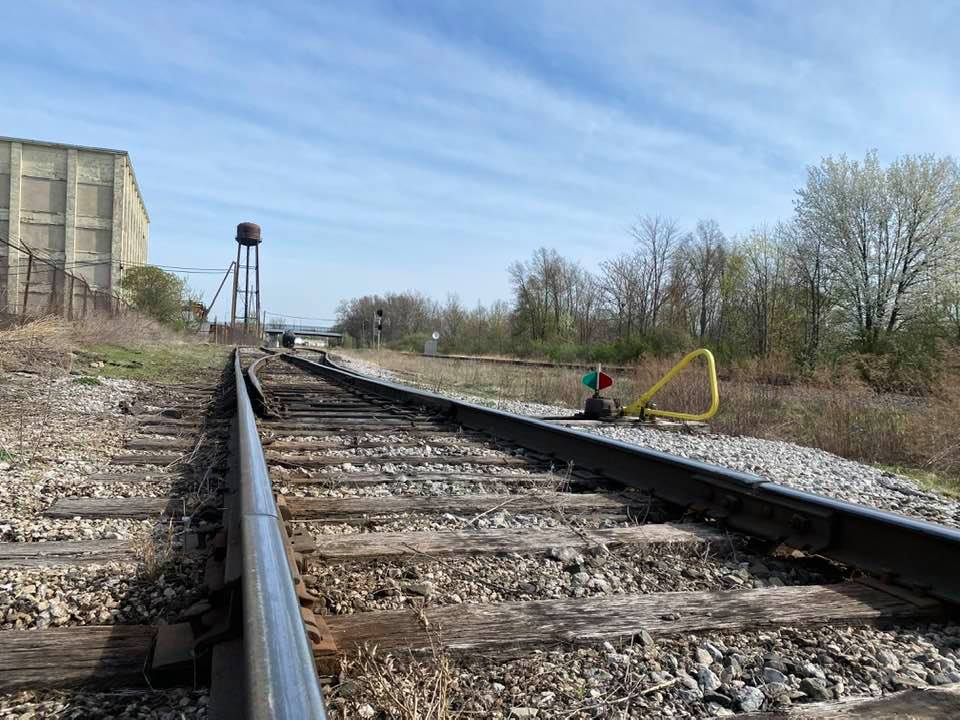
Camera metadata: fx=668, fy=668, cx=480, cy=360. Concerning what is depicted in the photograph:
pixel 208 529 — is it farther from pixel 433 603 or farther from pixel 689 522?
pixel 689 522

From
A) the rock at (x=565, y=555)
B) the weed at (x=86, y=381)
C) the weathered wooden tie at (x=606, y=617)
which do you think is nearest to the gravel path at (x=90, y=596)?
the weathered wooden tie at (x=606, y=617)

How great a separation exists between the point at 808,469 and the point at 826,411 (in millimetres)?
4069

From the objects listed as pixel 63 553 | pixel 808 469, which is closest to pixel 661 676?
pixel 63 553

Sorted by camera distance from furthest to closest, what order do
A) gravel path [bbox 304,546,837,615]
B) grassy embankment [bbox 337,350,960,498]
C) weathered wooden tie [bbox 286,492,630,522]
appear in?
grassy embankment [bbox 337,350,960,498], weathered wooden tie [bbox 286,492,630,522], gravel path [bbox 304,546,837,615]

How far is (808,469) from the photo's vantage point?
212 inches

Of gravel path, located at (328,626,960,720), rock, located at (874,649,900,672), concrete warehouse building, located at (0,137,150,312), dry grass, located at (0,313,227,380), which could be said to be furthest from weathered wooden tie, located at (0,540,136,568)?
concrete warehouse building, located at (0,137,150,312)

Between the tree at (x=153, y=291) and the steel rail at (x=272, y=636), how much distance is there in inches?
1592

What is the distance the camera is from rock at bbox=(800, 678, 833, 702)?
157 cm

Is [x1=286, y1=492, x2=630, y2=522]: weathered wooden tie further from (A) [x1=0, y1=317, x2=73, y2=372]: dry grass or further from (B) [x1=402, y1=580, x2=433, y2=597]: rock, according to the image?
(A) [x1=0, y1=317, x2=73, y2=372]: dry grass

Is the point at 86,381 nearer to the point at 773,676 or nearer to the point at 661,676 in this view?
the point at 661,676

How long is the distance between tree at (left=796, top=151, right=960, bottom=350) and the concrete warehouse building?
37.7m

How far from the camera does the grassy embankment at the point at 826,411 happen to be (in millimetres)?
6891

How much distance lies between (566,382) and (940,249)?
1765cm

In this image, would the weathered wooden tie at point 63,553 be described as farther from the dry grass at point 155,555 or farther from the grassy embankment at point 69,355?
the grassy embankment at point 69,355
